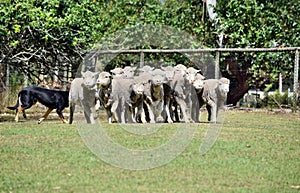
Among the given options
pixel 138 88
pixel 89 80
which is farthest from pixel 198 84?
pixel 89 80

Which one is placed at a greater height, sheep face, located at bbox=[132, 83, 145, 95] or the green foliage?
the green foliage

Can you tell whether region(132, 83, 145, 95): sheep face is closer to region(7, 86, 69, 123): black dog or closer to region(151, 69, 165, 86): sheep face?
region(151, 69, 165, 86): sheep face

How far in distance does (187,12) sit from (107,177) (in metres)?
17.6

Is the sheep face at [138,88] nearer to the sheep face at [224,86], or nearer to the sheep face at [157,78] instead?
the sheep face at [157,78]

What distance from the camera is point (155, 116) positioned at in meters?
15.6

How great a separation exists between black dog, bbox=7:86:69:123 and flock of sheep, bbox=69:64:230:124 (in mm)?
667

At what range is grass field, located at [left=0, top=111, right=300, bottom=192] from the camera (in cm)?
812

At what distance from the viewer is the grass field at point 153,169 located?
812cm

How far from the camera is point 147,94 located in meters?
15.5

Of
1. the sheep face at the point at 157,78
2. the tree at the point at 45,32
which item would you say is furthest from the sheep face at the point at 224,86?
the tree at the point at 45,32

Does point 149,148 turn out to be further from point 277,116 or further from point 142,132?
point 277,116

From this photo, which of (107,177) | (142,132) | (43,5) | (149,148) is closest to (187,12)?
(43,5)

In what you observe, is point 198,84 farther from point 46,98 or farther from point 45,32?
point 45,32

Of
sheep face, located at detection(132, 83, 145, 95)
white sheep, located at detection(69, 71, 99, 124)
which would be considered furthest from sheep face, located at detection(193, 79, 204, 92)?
white sheep, located at detection(69, 71, 99, 124)
